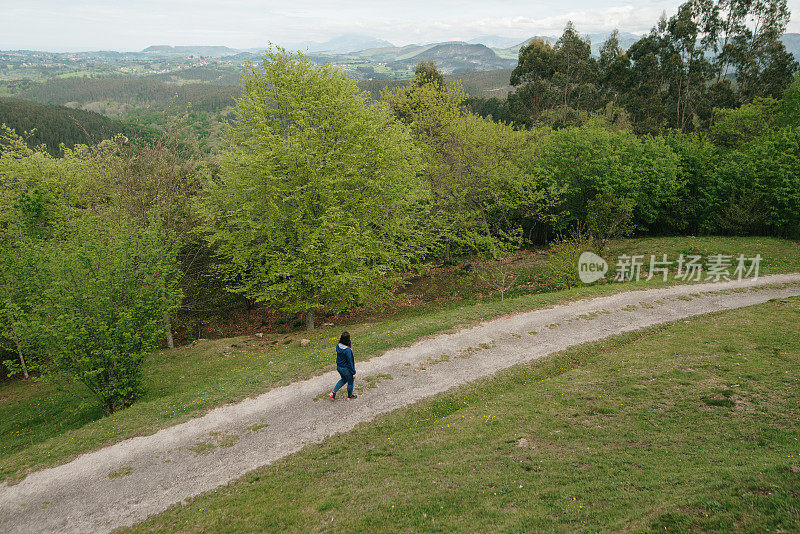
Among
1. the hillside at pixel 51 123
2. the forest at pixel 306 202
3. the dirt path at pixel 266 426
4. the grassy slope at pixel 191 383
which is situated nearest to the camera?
the dirt path at pixel 266 426

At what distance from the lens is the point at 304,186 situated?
22.2 metres

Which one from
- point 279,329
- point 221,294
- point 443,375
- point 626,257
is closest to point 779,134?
point 626,257

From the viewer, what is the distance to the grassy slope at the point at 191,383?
12.9m

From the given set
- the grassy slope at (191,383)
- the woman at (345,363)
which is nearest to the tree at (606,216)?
the grassy slope at (191,383)

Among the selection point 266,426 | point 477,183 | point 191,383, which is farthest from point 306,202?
point 477,183

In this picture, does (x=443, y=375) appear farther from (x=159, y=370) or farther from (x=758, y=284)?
(x=758, y=284)

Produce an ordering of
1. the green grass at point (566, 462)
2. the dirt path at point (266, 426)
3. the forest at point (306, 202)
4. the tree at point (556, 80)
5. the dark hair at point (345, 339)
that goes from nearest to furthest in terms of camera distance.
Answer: the green grass at point (566, 462), the dirt path at point (266, 426), the dark hair at point (345, 339), the forest at point (306, 202), the tree at point (556, 80)

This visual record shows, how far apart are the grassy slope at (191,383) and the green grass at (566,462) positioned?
4.98 metres

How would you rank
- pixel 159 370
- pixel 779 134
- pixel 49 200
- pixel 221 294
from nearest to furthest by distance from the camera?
pixel 159 370 → pixel 49 200 → pixel 221 294 → pixel 779 134

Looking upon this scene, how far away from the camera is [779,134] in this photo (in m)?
34.6

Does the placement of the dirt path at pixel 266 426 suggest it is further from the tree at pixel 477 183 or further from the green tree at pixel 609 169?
the green tree at pixel 609 169

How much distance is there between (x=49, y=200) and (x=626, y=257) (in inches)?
1730

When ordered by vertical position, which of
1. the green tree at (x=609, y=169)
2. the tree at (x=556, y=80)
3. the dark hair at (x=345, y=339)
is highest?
the tree at (x=556, y=80)

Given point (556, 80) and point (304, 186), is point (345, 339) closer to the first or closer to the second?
point (304, 186)
